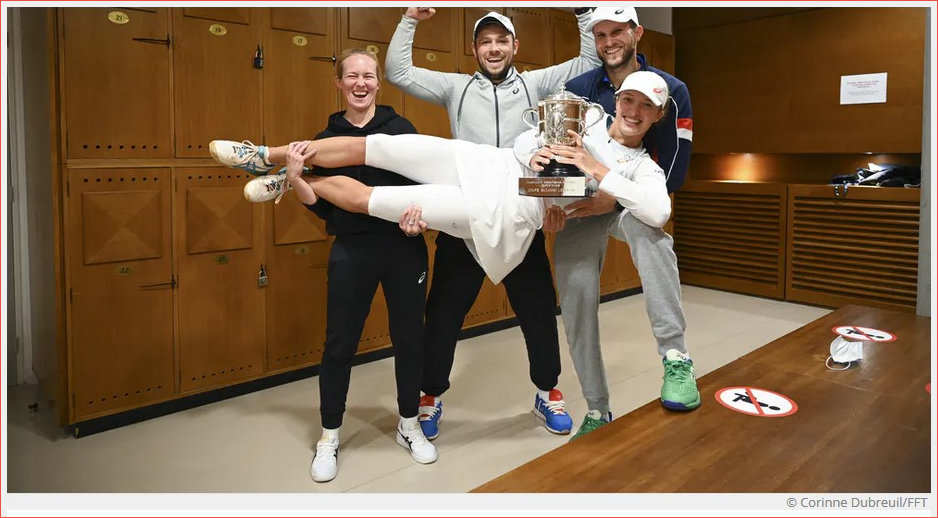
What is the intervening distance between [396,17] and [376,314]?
1.67 meters

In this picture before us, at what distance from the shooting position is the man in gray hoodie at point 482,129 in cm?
274

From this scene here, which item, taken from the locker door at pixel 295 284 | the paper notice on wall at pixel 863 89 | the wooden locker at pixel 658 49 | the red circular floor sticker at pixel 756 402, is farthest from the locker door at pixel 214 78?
the paper notice on wall at pixel 863 89

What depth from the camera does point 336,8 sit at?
3688 millimetres

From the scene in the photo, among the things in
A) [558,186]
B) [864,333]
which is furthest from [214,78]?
[864,333]

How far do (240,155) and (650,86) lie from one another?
143 centimetres

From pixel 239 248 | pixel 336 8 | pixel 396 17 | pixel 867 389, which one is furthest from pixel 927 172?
pixel 239 248

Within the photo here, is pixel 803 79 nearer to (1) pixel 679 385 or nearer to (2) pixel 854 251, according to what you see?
(2) pixel 854 251

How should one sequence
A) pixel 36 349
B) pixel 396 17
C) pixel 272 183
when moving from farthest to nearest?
pixel 396 17
pixel 36 349
pixel 272 183

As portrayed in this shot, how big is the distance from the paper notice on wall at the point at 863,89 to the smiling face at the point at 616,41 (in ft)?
12.4

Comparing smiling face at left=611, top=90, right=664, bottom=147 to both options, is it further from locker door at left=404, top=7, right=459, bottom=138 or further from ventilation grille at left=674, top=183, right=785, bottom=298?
ventilation grille at left=674, top=183, right=785, bottom=298

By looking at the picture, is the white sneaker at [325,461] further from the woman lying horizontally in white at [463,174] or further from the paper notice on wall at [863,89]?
the paper notice on wall at [863,89]

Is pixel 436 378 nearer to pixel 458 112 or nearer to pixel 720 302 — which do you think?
pixel 458 112

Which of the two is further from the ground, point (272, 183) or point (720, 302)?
point (272, 183)

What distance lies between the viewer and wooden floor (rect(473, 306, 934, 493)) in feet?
6.12
